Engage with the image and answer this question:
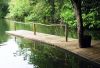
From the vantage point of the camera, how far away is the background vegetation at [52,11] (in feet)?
Result: 64.5

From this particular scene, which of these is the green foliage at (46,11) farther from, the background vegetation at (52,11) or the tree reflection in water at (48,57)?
the tree reflection in water at (48,57)

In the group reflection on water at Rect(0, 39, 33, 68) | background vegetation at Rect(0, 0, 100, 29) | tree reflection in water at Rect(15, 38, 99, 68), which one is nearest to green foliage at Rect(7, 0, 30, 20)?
background vegetation at Rect(0, 0, 100, 29)

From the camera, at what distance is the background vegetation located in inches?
774

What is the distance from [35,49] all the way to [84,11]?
7.81 metres

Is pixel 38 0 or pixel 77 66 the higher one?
pixel 38 0

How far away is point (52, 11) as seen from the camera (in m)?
32.3

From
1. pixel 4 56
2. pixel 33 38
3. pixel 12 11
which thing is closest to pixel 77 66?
pixel 4 56

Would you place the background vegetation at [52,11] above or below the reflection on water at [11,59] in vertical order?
above

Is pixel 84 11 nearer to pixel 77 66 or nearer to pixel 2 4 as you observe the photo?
pixel 77 66

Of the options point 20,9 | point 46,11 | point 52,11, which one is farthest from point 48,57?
point 20,9

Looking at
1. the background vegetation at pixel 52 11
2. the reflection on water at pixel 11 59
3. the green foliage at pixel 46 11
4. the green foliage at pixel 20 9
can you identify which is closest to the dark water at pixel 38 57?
the reflection on water at pixel 11 59

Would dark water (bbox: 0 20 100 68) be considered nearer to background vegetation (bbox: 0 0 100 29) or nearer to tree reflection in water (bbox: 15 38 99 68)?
tree reflection in water (bbox: 15 38 99 68)

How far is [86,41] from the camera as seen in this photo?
473 inches

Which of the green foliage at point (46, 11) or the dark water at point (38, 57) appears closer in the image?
the dark water at point (38, 57)
